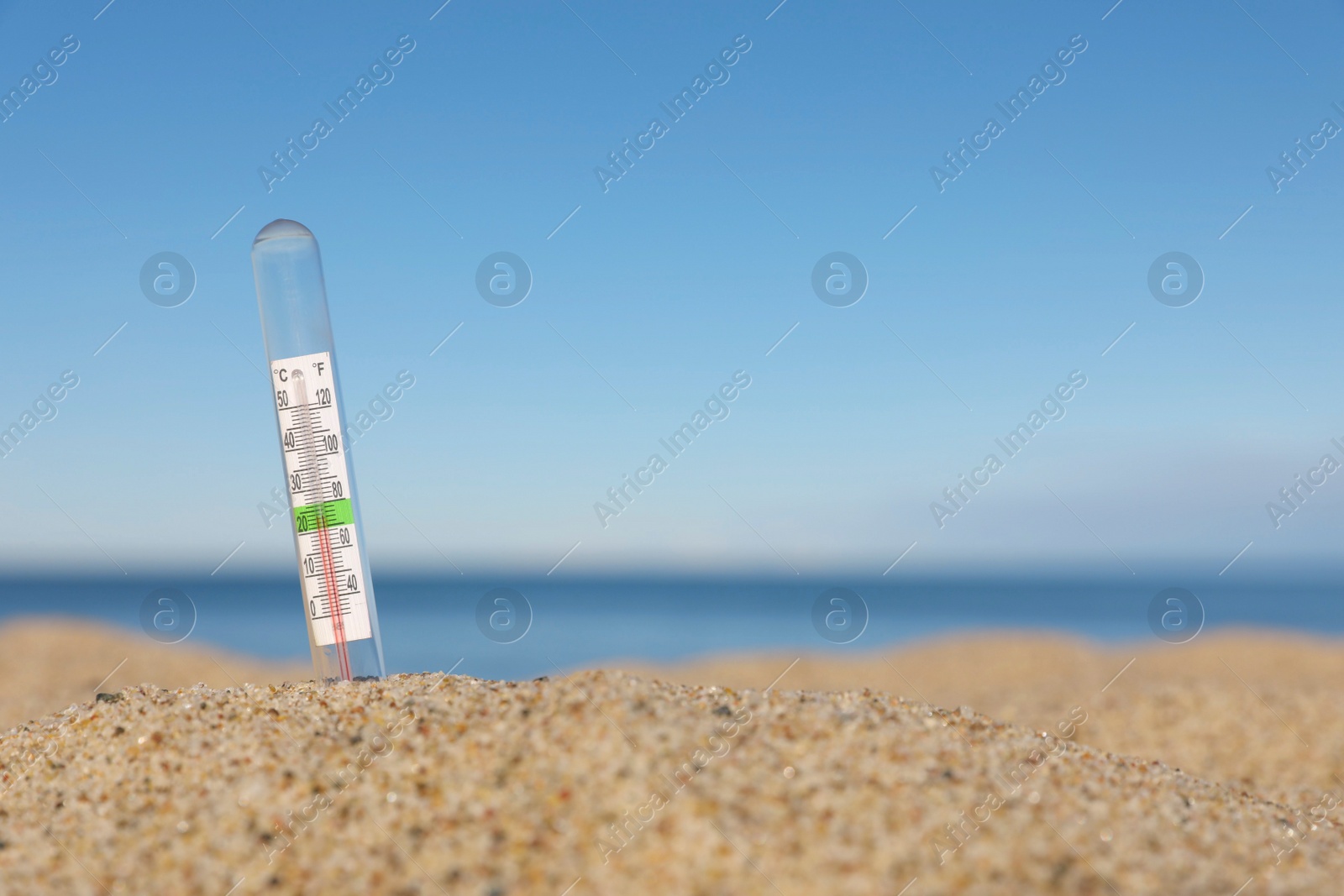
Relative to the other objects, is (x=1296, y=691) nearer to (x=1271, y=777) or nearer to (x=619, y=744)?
(x=1271, y=777)

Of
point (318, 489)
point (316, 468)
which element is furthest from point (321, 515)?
point (316, 468)

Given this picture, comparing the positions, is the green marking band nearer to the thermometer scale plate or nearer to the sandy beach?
the thermometer scale plate

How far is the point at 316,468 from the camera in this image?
4594 millimetres

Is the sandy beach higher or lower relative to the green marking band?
lower

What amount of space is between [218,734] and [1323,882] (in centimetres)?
450

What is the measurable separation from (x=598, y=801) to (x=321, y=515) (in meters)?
2.47

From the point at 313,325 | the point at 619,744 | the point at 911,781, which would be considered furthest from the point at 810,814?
the point at 313,325

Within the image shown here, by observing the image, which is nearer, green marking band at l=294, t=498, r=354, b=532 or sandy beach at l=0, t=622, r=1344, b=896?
sandy beach at l=0, t=622, r=1344, b=896

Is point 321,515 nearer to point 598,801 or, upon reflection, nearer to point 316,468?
point 316,468

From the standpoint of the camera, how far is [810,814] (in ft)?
9.33

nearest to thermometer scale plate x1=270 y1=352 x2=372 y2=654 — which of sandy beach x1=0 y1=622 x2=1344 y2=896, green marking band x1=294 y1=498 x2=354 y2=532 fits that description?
green marking band x1=294 y1=498 x2=354 y2=532

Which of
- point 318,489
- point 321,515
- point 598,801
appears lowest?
point 598,801

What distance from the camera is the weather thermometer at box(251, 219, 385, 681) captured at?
181 inches

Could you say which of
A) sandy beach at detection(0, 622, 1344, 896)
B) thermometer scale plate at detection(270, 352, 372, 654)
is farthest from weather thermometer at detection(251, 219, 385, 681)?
sandy beach at detection(0, 622, 1344, 896)
